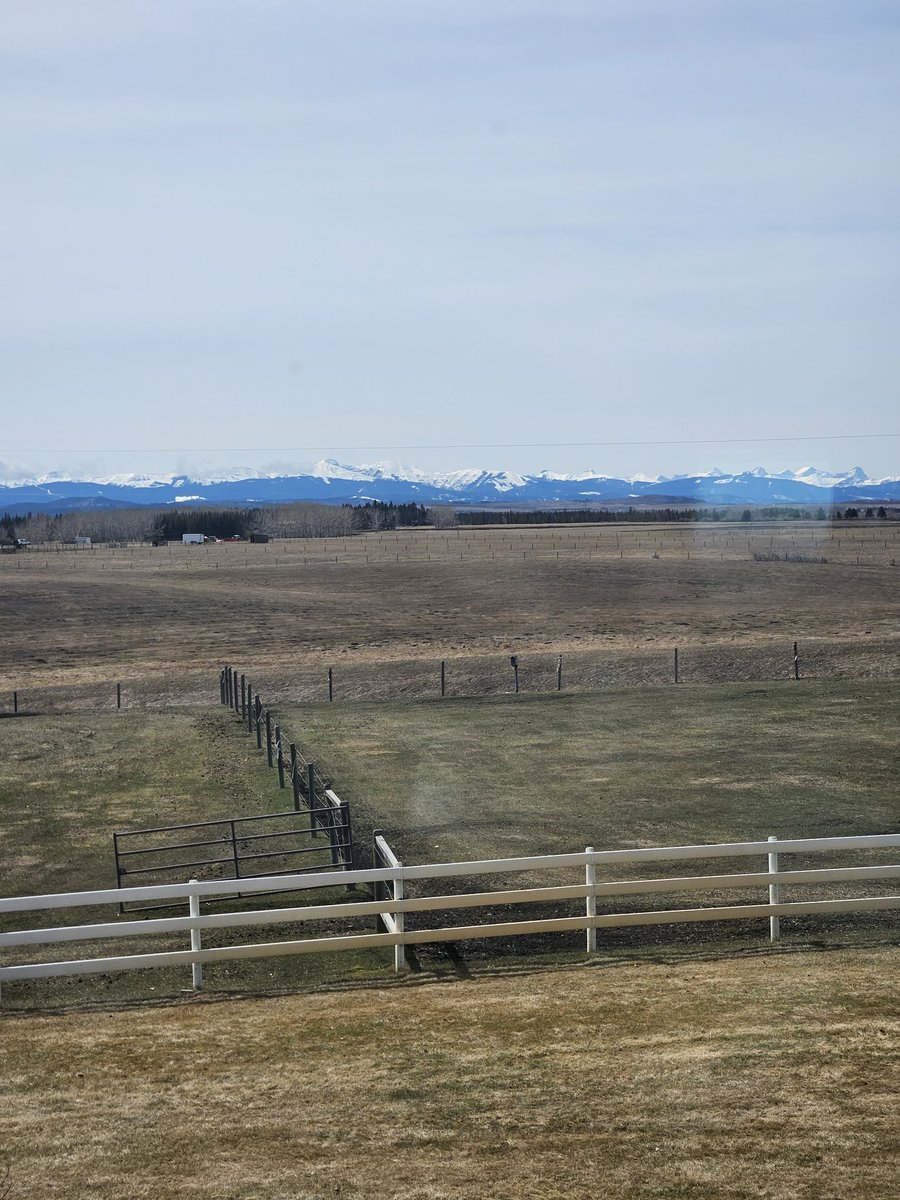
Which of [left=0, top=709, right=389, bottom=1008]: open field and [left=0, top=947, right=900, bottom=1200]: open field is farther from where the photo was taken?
[left=0, top=709, right=389, bottom=1008]: open field

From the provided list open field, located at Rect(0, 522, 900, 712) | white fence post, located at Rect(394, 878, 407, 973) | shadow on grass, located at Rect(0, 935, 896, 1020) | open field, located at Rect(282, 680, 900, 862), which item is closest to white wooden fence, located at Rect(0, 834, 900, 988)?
white fence post, located at Rect(394, 878, 407, 973)

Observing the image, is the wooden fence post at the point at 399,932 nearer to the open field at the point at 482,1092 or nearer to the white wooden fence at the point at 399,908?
the white wooden fence at the point at 399,908

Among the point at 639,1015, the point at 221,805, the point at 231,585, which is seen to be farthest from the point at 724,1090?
the point at 231,585

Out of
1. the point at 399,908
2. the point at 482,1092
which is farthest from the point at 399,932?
the point at 482,1092

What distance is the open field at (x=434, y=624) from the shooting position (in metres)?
38.8

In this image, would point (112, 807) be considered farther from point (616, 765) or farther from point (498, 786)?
point (616, 765)

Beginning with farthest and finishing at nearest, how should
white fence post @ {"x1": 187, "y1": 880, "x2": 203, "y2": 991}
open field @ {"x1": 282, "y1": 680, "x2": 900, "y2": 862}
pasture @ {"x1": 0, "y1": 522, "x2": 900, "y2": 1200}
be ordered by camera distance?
1. open field @ {"x1": 282, "y1": 680, "x2": 900, "y2": 862}
2. white fence post @ {"x1": 187, "y1": 880, "x2": 203, "y2": 991}
3. pasture @ {"x1": 0, "y1": 522, "x2": 900, "y2": 1200}

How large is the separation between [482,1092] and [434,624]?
4397 centimetres

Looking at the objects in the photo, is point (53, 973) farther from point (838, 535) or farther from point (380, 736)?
point (838, 535)

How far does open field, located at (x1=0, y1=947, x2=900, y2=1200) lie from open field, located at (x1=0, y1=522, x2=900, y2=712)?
2684 centimetres

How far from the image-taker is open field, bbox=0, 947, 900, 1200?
23.7 feet

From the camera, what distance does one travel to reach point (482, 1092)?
27.9 ft

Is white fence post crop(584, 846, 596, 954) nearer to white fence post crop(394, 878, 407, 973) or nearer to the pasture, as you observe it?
the pasture

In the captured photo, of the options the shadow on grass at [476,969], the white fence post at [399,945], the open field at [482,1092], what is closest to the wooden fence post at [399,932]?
the white fence post at [399,945]
